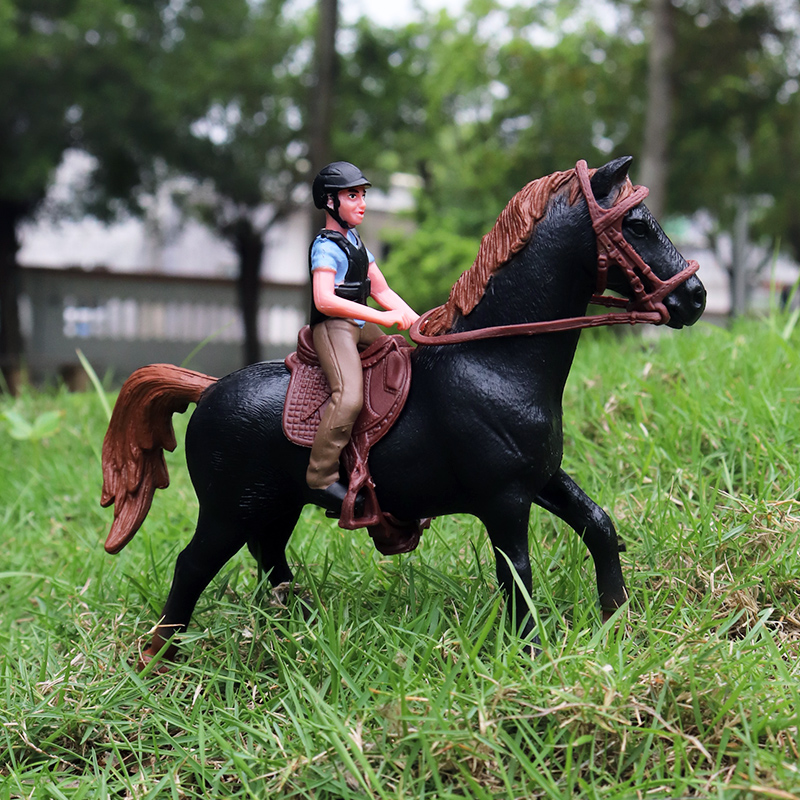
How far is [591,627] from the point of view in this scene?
2.28 meters

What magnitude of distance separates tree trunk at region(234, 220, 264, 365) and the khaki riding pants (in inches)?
480

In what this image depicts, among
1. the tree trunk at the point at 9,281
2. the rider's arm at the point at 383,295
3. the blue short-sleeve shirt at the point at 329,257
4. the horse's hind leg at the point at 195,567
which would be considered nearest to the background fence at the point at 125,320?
the tree trunk at the point at 9,281

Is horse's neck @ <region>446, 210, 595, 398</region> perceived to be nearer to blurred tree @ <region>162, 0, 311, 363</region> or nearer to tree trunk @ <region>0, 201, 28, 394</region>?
tree trunk @ <region>0, 201, 28, 394</region>

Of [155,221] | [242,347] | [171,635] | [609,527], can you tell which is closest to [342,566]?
[171,635]

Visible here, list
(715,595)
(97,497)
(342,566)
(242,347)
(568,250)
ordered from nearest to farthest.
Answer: (568,250) → (715,595) → (342,566) → (97,497) → (242,347)

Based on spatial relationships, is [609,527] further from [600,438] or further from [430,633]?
[600,438]

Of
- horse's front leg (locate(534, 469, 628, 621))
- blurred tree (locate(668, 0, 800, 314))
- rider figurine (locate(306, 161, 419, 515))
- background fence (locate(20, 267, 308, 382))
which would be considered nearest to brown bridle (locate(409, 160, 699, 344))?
rider figurine (locate(306, 161, 419, 515))

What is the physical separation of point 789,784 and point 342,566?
64.6 inches

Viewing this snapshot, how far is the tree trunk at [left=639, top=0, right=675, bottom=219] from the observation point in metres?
8.54

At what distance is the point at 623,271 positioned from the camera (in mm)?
2025

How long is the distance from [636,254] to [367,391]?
0.84 meters

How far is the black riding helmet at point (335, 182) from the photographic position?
7.23ft

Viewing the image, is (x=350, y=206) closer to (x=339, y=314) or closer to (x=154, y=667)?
Answer: (x=339, y=314)

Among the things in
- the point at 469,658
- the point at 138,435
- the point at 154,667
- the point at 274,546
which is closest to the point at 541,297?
the point at 469,658
